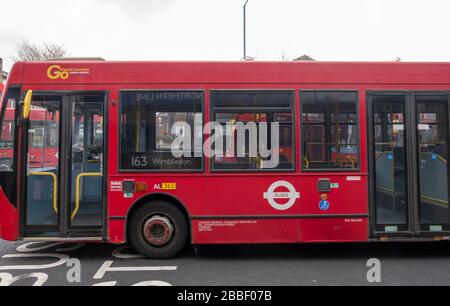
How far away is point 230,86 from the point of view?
17.7 feet

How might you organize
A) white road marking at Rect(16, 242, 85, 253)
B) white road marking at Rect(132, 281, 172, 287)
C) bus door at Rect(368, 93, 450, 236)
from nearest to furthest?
white road marking at Rect(132, 281, 172, 287) → bus door at Rect(368, 93, 450, 236) → white road marking at Rect(16, 242, 85, 253)

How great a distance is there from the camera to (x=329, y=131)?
5.37 meters

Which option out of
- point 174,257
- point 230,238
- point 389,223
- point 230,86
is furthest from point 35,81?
point 389,223

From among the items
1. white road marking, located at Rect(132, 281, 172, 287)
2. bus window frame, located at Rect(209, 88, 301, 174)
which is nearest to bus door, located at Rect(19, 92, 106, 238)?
white road marking, located at Rect(132, 281, 172, 287)

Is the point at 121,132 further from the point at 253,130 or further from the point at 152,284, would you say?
the point at 152,284

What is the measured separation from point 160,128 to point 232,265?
242cm

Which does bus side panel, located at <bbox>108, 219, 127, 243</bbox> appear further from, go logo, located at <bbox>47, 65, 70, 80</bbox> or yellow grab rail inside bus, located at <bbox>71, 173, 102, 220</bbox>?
go logo, located at <bbox>47, 65, 70, 80</bbox>

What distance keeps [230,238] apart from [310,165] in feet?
5.65

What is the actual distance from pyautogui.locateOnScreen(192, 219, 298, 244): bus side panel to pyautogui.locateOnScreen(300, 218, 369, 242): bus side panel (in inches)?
7.2

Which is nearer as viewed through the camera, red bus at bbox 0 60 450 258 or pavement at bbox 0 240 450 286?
pavement at bbox 0 240 450 286

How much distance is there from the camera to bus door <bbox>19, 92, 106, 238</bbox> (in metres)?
5.33

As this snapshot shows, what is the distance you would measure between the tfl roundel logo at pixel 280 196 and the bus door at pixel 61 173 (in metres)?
2.66

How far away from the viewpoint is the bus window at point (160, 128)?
5.34 meters
